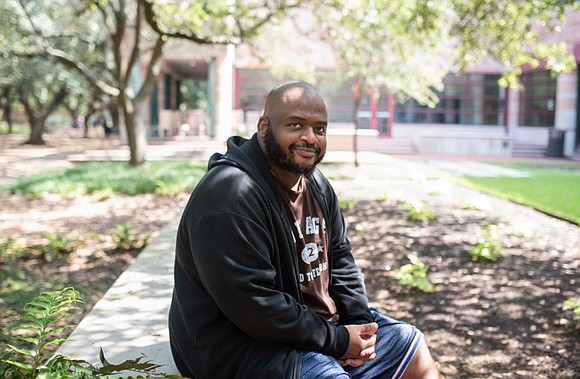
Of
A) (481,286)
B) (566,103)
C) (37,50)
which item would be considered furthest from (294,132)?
(566,103)

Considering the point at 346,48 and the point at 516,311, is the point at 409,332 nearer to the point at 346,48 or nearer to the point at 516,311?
the point at 516,311

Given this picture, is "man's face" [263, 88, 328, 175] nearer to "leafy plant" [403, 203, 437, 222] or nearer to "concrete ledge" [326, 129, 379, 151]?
"leafy plant" [403, 203, 437, 222]

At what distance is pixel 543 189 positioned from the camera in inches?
533

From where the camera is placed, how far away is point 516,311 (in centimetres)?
489

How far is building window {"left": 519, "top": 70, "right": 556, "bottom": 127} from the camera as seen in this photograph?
30.9 m

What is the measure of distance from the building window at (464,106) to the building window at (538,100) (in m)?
1.55

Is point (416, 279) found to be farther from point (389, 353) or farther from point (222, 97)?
point (222, 97)

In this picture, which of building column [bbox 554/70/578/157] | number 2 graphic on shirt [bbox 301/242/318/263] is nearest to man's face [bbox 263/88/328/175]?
number 2 graphic on shirt [bbox 301/242/318/263]

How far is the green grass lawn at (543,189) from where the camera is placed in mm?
10555

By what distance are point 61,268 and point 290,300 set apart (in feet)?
16.1

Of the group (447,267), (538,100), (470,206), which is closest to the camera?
(447,267)

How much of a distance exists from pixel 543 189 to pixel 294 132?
12376mm

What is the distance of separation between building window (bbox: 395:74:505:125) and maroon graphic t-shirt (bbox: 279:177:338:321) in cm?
3258

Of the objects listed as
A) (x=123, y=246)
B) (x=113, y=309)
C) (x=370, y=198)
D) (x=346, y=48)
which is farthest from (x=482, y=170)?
(x=113, y=309)
